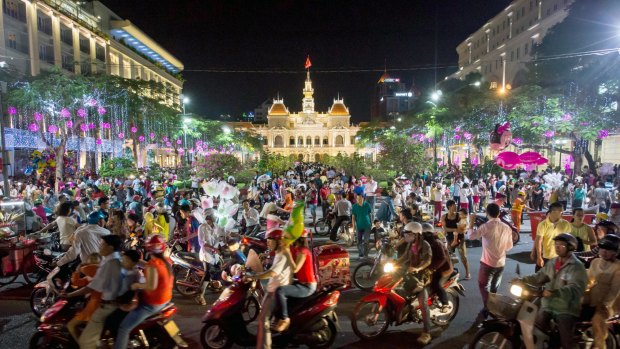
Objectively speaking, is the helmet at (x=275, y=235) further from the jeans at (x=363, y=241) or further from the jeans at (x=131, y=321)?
the jeans at (x=363, y=241)

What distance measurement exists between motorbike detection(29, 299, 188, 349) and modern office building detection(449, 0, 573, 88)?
37563 millimetres

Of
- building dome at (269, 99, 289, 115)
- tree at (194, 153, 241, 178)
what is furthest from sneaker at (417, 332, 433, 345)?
building dome at (269, 99, 289, 115)

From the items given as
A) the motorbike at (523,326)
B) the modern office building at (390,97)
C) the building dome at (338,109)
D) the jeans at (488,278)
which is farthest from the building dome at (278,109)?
the motorbike at (523,326)

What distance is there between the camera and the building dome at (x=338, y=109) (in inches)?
4299

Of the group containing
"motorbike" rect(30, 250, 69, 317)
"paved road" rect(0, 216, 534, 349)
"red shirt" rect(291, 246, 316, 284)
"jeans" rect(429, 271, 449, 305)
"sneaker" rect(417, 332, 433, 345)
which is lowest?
"paved road" rect(0, 216, 534, 349)

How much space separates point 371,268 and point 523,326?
12.0 ft

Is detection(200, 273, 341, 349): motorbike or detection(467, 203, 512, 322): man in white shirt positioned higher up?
detection(467, 203, 512, 322): man in white shirt

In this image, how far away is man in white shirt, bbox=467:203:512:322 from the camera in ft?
18.2

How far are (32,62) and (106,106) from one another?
8.24 meters

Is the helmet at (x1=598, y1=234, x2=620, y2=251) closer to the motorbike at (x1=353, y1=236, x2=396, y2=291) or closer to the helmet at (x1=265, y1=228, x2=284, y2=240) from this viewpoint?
the helmet at (x1=265, y1=228, x2=284, y2=240)

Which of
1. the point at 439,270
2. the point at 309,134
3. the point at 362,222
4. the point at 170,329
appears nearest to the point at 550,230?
the point at 439,270

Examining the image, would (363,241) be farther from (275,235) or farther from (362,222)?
(275,235)

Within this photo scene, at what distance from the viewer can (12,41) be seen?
26.3 metres

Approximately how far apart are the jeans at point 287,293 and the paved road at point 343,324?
956mm
